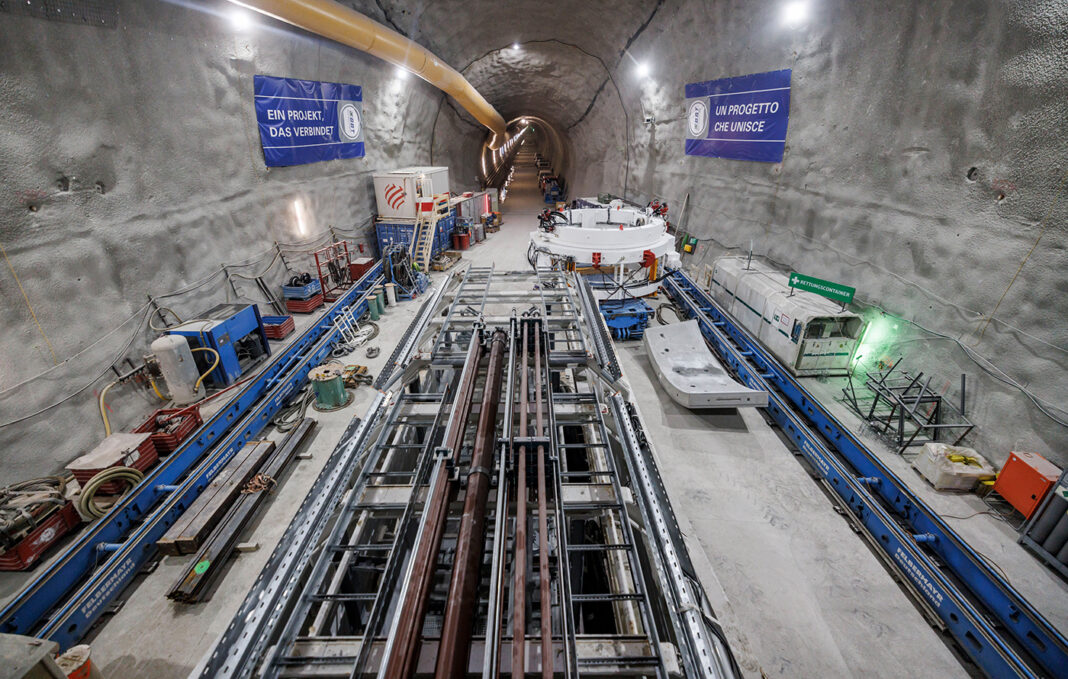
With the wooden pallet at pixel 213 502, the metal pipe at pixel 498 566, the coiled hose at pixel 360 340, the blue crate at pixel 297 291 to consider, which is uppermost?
the blue crate at pixel 297 291

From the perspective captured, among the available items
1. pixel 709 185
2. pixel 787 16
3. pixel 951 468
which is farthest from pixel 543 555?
pixel 709 185

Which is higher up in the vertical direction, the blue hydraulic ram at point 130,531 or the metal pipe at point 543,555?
the metal pipe at point 543,555

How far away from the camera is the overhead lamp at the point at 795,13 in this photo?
8.20 m

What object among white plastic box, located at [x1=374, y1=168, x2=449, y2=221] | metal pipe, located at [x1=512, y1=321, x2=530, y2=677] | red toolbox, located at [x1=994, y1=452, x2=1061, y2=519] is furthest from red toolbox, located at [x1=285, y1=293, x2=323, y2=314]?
red toolbox, located at [x1=994, y1=452, x2=1061, y2=519]

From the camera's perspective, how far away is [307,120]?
389 inches

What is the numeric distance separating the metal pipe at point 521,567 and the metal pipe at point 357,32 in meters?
8.38

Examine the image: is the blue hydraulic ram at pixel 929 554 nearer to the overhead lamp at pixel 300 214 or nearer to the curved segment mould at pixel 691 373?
the curved segment mould at pixel 691 373

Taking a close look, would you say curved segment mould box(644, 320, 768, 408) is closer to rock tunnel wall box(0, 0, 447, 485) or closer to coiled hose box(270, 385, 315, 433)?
coiled hose box(270, 385, 315, 433)

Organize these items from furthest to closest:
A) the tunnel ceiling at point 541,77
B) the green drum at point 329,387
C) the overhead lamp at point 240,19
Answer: the tunnel ceiling at point 541,77 < the overhead lamp at point 240,19 < the green drum at point 329,387

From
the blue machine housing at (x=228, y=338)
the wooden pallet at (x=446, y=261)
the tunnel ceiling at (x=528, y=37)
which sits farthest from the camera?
the wooden pallet at (x=446, y=261)

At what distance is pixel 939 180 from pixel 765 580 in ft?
19.4

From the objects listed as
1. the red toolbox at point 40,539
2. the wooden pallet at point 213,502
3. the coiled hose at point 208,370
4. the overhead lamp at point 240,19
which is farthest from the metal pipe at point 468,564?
the overhead lamp at point 240,19

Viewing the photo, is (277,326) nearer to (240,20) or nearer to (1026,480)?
(240,20)

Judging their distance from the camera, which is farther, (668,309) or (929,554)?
(668,309)
